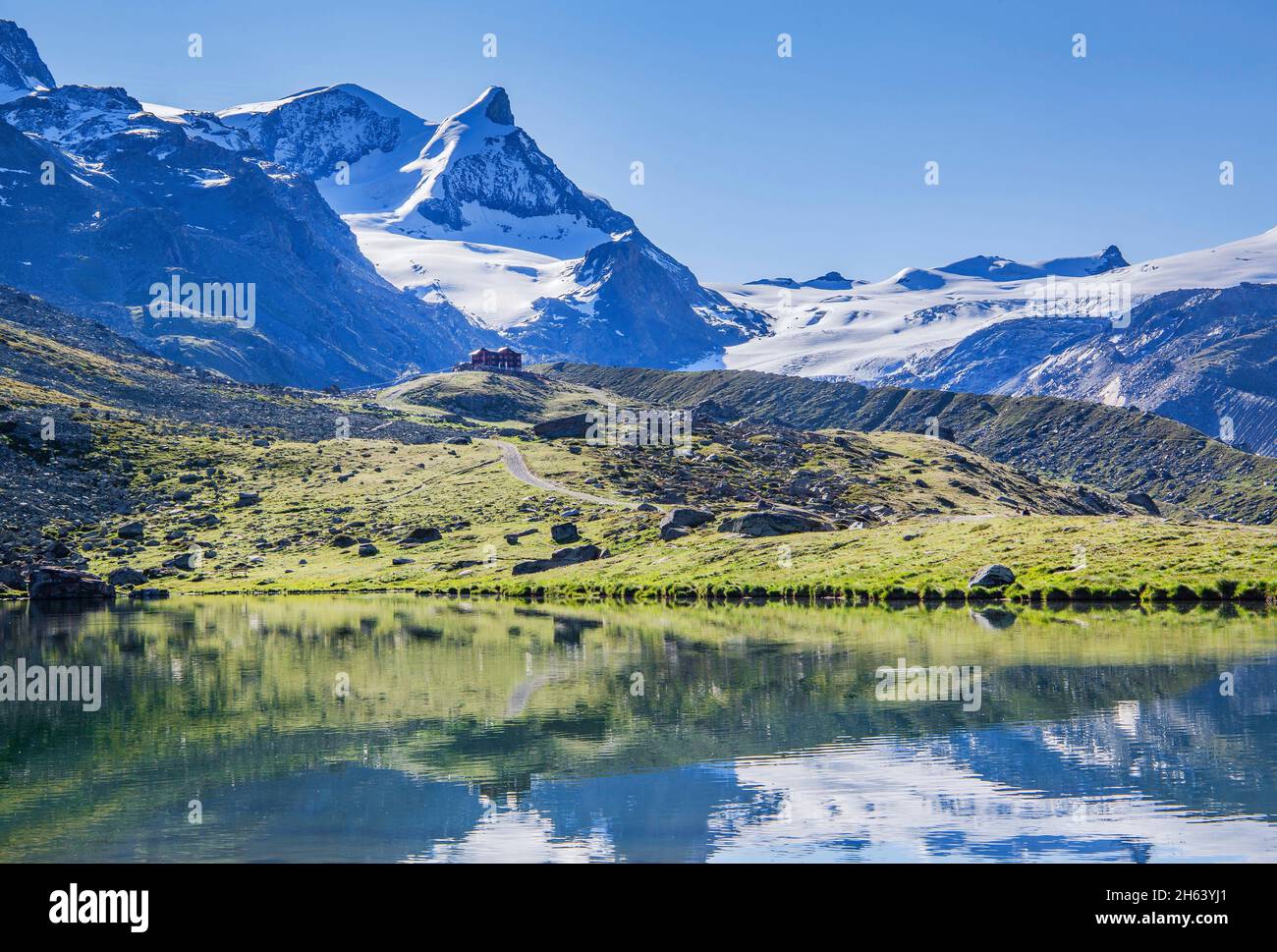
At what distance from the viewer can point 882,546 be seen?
11094cm

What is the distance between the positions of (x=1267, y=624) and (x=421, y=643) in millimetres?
46527

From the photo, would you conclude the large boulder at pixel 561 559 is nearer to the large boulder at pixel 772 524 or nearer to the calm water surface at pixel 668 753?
the large boulder at pixel 772 524

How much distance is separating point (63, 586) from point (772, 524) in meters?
74.5

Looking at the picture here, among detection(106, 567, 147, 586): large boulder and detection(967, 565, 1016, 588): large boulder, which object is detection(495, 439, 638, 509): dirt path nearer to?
detection(106, 567, 147, 586): large boulder

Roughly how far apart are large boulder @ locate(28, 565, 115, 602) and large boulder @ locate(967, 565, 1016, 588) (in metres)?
88.1

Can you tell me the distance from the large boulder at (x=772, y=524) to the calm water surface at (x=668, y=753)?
59.2 metres

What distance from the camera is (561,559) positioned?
420 feet

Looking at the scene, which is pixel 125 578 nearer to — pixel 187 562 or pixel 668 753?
pixel 187 562

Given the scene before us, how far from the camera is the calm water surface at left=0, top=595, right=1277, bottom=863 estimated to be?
24.6 metres

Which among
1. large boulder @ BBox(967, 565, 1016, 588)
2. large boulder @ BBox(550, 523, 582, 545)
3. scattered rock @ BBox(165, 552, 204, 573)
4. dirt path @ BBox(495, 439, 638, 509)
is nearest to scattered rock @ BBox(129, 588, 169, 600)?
scattered rock @ BBox(165, 552, 204, 573)

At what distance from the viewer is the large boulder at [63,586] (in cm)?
12206
